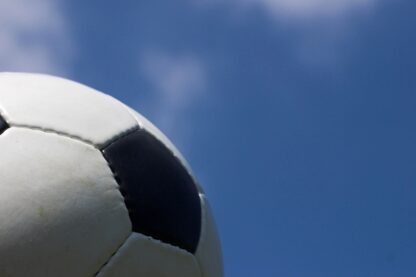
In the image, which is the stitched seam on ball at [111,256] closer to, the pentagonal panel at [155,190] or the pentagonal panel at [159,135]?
the pentagonal panel at [155,190]

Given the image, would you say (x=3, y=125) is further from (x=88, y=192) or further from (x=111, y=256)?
(x=111, y=256)

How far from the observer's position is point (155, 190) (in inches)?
166

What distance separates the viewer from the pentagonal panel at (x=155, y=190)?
4129mm

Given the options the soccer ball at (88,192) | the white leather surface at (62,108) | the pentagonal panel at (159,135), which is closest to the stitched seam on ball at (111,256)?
the soccer ball at (88,192)

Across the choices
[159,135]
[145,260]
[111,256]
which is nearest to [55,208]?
[111,256]

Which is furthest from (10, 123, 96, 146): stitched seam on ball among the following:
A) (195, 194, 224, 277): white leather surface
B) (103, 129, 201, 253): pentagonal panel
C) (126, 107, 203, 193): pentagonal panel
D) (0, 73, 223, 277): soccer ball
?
(195, 194, 224, 277): white leather surface

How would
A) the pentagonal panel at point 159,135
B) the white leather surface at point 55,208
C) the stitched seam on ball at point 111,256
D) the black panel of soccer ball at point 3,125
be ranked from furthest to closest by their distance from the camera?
the pentagonal panel at point 159,135
the black panel of soccer ball at point 3,125
the stitched seam on ball at point 111,256
the white leather surface at point 55,208

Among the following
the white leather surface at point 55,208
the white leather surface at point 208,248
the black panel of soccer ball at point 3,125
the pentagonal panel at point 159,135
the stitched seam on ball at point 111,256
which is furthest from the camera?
the pentagonal panel at point 159,135

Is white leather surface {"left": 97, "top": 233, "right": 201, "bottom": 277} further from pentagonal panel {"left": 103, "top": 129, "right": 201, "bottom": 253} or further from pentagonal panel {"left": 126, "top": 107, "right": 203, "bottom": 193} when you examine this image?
pentagonal panel {"left": 126, "top": 107, "right": 203, "bottom": 193}

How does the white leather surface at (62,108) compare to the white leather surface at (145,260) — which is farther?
the white leather surface at (62,108)

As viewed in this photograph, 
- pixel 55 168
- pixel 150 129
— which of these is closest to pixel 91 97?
pixel 150 129

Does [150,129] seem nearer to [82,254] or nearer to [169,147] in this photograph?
[169,147]

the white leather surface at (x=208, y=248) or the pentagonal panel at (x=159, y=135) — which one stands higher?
the pentagonal panel at (x=159, y=135)

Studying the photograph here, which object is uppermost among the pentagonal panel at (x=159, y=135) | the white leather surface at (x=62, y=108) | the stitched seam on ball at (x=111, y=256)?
the pentagonal panel at (x=159, y=135)
